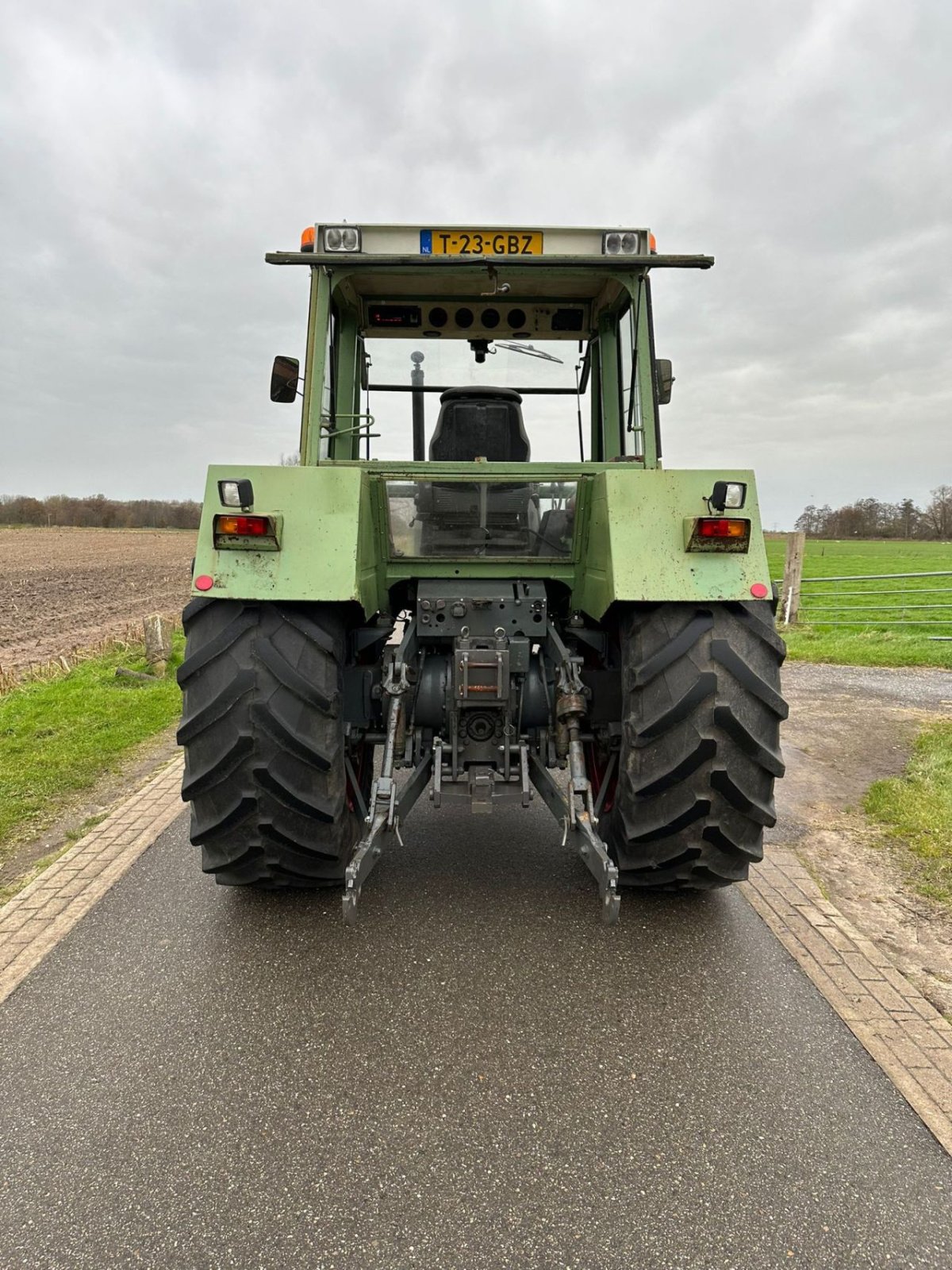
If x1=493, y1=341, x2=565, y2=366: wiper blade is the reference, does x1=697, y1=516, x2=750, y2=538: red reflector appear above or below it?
below

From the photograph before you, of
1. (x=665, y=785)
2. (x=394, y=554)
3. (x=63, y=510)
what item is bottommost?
(x=665, y=785)

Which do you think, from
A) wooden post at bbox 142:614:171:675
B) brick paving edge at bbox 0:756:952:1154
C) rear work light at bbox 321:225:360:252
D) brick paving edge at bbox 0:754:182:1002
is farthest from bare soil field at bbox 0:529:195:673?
rear work light at bbox 321:225:360:252

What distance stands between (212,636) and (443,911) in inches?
61.5

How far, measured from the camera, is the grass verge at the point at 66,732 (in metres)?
4.50

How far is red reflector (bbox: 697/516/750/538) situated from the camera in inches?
106

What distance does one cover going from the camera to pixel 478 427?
4035mm

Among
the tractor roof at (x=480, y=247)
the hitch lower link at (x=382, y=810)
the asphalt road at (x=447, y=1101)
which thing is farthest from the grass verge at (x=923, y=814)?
the tractor roof at (x=480, y=247)

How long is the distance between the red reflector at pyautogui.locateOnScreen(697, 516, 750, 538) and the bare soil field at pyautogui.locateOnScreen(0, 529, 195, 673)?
8.74 meters

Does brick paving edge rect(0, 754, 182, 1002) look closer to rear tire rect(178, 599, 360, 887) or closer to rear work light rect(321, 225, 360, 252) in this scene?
rear tire rect(178, 599, 360, 887)

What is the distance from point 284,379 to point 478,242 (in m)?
1.08

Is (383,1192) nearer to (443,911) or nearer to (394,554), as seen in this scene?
(443,911)

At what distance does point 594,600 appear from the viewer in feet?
10.0

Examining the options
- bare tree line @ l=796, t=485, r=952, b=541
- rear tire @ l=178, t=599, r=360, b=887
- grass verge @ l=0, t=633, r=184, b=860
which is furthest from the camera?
bare tree line @ l=796, t=485, r=952, b=541

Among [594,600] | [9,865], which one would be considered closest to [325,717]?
[594,600]
